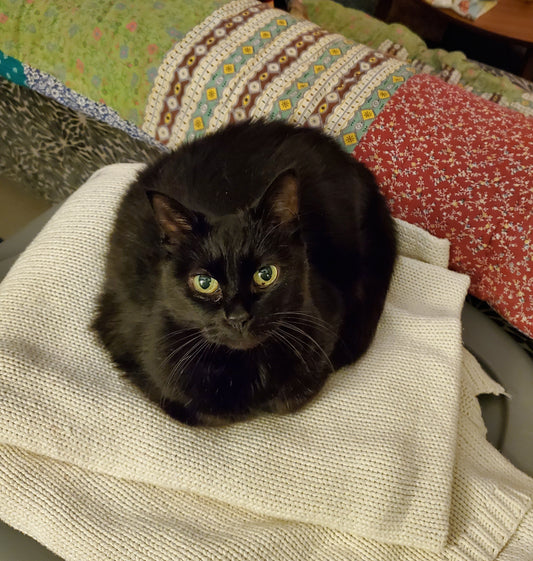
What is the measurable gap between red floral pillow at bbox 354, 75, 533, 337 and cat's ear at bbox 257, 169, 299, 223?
619 mm

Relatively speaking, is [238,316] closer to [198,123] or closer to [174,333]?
[174,333]

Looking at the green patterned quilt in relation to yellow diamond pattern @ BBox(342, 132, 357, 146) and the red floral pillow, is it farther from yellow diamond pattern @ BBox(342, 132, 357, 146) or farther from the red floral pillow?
the red floral pillow

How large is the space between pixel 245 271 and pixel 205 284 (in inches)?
2.5

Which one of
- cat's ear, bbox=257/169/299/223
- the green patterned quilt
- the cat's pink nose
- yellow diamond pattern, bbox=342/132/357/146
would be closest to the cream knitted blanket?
the cat's pink nose

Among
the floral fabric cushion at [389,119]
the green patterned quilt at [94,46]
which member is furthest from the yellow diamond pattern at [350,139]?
the green patterned quilt at [94,46]

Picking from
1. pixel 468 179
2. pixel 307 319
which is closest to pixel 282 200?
pixel 307 319

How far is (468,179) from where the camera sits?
117 centimetres

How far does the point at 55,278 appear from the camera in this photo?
103 cm

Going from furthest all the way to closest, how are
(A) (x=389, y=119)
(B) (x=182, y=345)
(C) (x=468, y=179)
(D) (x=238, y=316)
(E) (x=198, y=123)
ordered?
(E) (x=198, y=123) → (A) (x=389, y=119) → (C) (x=468, y=179) → (B) (x=182, y=345) → (D) (x=238, y=316)

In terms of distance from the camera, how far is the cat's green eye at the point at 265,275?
0.72 metres

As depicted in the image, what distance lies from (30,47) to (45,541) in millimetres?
1417

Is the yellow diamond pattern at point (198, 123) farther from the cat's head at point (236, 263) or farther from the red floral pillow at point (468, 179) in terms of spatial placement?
the cat's head at point (236, 263)

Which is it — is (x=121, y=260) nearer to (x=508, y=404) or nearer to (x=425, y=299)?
(x=425, y=299)

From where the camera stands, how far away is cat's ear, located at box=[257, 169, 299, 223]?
0.68 metres
